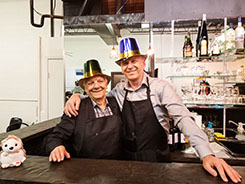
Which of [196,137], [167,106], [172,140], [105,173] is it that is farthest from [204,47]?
[105,173]

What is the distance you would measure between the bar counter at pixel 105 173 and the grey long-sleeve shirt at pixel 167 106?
0.73 feet

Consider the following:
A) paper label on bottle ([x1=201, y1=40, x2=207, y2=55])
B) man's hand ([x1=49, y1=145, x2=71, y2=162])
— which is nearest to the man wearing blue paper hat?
man's hand ([x1=49, y1=145, x2=71, y2=162])

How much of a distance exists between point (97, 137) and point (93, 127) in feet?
0.28

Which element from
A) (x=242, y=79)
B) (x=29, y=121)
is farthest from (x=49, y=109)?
(x=242, y=79)

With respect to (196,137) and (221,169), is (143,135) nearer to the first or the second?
(196,137)

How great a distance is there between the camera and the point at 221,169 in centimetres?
90

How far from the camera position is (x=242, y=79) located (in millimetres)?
2498

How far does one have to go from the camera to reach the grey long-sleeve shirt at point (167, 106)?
1198 mm

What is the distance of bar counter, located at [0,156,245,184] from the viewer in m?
0.84

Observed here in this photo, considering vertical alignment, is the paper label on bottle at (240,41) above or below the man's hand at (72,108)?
above

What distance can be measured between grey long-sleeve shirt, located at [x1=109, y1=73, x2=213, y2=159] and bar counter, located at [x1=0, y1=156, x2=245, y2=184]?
8.7 inches

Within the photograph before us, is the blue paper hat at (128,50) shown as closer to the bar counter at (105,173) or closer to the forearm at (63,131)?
the forearm at (63,131)

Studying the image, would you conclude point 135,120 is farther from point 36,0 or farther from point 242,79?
point 36,0

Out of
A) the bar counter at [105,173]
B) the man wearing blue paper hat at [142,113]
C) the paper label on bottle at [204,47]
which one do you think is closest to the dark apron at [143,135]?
the man wearing blue paper hat at [142,113]
